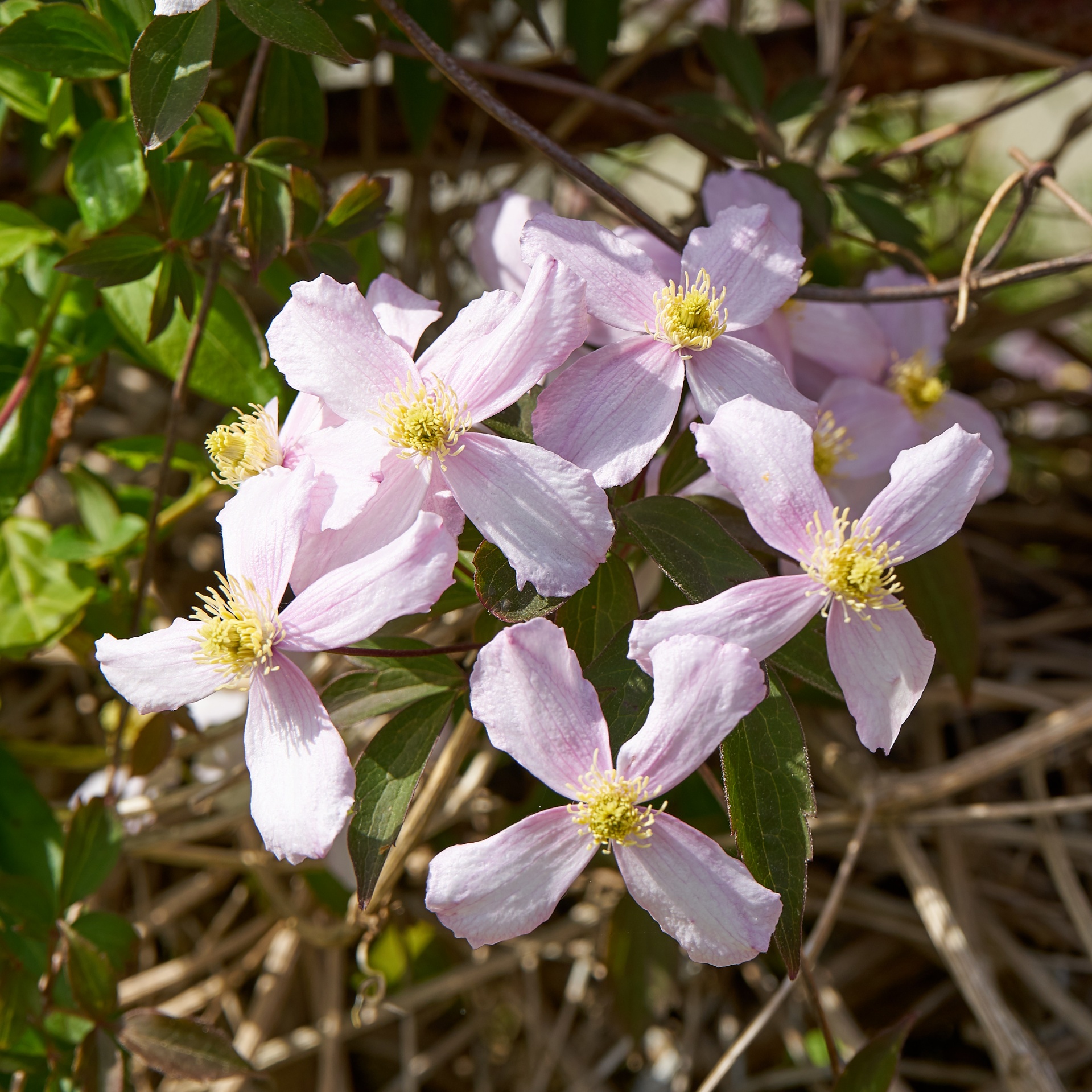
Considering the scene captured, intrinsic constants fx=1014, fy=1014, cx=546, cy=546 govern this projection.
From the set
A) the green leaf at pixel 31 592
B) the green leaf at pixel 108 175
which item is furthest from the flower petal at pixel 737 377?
the green leaf at pixel 31 592

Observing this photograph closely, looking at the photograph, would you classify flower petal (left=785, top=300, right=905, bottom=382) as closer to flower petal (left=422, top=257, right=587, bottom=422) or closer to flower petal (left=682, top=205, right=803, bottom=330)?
flower petal (left=682, top=205, right=803, bottom=330)

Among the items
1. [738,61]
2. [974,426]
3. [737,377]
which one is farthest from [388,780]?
[738,61]

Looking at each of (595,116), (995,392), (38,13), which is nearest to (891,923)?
(995,392)

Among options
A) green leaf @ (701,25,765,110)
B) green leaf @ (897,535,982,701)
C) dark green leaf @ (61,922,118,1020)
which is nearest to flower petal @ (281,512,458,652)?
dark green leaf @ (61,922,118,1020)

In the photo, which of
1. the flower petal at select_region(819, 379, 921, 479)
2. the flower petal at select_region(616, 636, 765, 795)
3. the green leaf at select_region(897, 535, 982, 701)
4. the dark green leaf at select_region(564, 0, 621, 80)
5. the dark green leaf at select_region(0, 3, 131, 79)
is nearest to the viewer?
the flower petal at select_region(616, 636, 765, 795)

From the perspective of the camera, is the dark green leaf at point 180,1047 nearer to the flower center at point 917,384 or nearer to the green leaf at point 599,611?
the green leaf at point 599,611
